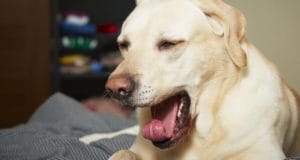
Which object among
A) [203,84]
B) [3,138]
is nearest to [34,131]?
[3,138]

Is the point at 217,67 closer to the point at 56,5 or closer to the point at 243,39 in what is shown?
the point at 243,39

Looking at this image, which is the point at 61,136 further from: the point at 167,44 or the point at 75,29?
the point at 75,29

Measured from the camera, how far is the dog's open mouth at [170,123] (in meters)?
1.24

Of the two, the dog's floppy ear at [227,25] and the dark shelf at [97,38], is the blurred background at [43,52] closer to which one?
the dark shelf at [97,38]

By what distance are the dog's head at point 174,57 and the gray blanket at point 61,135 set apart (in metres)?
0.42

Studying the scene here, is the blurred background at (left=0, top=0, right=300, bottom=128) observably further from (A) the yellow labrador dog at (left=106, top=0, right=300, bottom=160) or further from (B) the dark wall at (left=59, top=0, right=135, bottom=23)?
(A) the yellow labrador dog at (left=106, top=0, right=300, bottom=160)

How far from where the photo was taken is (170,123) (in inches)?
49.4

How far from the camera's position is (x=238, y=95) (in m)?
1.32

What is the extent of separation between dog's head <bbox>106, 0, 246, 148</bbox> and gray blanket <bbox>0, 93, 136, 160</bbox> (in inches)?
16.5

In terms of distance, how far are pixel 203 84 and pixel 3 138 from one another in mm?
997

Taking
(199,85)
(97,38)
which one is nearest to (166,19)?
(199,85)

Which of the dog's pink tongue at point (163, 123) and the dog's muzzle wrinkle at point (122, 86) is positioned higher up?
the dog's muzzle wrinkle at point (122, 86)

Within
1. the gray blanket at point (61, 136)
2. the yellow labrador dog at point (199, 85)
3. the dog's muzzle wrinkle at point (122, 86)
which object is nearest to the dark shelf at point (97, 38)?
the gray blanket at point (61, 136)

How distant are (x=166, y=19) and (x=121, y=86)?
0.75ft
